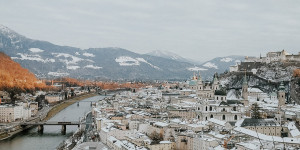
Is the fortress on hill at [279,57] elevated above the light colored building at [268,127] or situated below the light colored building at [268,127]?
above

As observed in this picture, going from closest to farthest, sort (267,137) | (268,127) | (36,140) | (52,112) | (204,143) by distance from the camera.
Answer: (204,143) → (267,137) → (268,127) → (36,140) → (52,112)

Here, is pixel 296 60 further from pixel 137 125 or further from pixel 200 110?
Result: pixel 137 125

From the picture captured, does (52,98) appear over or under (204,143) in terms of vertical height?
under

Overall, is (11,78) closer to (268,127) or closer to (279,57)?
(279,57)

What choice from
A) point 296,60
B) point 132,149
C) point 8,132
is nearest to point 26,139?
point 8,132

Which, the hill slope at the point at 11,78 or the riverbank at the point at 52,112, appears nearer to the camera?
the riverbank at the point at 52,112

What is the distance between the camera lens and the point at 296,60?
60.8 m

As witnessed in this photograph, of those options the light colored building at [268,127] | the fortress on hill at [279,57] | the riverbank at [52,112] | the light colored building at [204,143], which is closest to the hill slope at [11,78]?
the riverbank at [52,112]

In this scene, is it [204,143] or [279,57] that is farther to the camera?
[279,57]

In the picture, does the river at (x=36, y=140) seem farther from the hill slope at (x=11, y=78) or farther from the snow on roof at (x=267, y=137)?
the hill slope at (x=11, y=78)

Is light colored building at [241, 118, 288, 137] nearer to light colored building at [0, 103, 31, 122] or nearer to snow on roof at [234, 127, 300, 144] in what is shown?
snow on roof at [234, 127, 300, 144]

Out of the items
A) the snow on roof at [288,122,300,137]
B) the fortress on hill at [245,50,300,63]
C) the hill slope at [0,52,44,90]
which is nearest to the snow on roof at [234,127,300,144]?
the snow on roof at [288,122,300,137]

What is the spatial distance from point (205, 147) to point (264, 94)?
30.5 metres

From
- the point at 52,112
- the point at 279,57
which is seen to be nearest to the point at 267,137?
the point at 52,112
